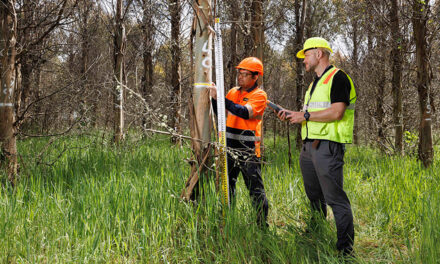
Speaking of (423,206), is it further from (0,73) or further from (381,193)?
(0,73)

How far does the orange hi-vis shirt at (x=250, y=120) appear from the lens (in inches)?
126

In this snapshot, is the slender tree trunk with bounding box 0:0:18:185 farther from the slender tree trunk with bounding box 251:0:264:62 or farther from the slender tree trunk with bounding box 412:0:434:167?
the slender tree trunk with bounding box 412:0:434:167

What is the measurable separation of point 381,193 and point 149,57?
31.5 ft

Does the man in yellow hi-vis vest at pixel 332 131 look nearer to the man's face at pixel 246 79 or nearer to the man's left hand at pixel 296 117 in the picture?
the man's left hand at pixel 296 117

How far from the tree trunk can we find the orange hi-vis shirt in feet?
1.92

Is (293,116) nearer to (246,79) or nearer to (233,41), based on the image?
(246,79)

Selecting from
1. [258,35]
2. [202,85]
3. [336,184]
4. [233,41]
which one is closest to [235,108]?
[202,85]

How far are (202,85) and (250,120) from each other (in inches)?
32.5

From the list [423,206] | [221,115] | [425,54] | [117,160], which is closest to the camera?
[221,115]

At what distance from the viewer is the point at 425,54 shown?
5527 millimetres

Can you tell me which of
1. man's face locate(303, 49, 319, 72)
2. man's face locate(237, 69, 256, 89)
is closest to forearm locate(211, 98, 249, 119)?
man's face locate(237, 69, 256, 89)

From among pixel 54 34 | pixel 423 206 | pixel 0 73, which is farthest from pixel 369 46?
→ pixel 54 34

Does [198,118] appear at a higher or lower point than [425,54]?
lower

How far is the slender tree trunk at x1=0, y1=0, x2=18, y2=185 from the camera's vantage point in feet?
11.7
